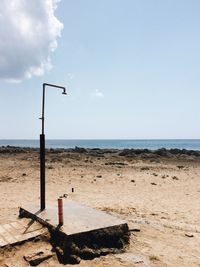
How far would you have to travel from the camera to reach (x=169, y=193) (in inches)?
693

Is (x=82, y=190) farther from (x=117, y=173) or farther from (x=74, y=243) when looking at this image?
(x=74, y=243)

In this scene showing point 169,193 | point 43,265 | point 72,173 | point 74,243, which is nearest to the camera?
point 43,265

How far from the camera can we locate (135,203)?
577 inches

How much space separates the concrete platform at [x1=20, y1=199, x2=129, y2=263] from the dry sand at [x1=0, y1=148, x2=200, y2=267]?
0.80ft

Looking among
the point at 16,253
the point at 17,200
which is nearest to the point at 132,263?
the point at 16,253

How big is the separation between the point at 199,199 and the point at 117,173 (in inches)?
386

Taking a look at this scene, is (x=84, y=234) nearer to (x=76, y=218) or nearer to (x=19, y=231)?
(x=76, y=218)

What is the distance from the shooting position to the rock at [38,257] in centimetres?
742

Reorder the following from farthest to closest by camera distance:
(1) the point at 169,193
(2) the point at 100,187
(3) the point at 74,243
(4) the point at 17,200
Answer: (2) the point at 100,187, (1) the point at 169,193, (4) the point at 17,200, (3) the point at 74,243

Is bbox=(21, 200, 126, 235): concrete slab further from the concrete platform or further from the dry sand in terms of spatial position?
the dry sand

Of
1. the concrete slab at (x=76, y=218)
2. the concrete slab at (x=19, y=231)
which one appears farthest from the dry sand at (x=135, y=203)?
the concrete slab at (x=76, y=218)

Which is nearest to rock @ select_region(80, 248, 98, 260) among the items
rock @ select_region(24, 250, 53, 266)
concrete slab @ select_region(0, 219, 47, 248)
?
rock @ select_region(24, 250, 53, 266)

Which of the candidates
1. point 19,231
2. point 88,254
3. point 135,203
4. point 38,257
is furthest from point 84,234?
point 135,203

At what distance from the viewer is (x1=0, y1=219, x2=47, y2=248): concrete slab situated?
8148mm
